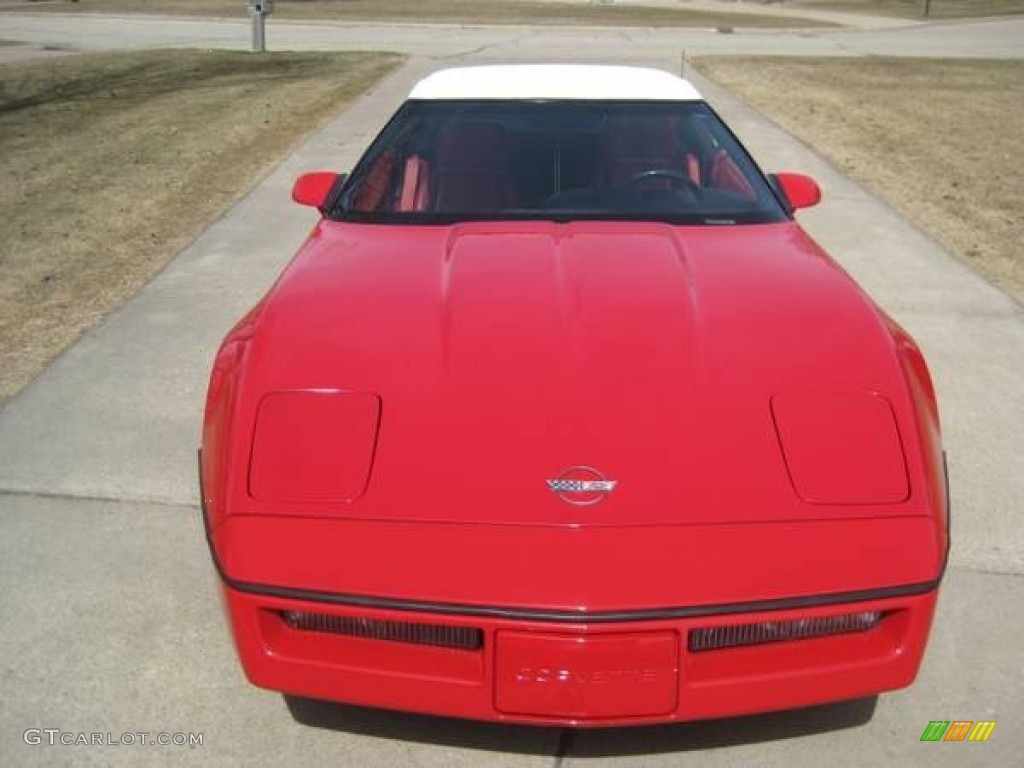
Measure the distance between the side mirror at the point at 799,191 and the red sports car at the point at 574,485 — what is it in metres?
0.85

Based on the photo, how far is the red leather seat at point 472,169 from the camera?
3498mm

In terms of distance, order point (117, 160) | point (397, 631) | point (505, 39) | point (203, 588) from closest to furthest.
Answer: point (397, 631), point (203, 588), point (117, 160), point (505, 39)

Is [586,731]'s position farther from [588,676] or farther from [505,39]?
[505,39]

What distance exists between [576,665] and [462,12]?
3140 centimetres

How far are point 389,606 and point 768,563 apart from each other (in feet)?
2.50

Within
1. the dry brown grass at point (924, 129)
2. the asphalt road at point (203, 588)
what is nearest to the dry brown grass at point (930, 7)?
the dry brown grass at point (924, 129)

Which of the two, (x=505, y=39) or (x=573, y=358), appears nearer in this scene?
(x=573, y=358)

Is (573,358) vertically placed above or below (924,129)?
above

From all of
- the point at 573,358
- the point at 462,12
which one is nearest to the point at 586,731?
the point at 573,358

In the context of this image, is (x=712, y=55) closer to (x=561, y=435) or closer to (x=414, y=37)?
(x=414, y=37)

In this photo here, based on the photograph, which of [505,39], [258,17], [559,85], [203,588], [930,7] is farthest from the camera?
[930,7]

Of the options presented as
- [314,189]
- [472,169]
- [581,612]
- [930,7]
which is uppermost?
[930,7]

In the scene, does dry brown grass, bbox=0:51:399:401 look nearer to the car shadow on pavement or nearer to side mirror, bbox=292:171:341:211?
side mirror, bbox=292:171:341:211

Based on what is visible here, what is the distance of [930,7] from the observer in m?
39.1
